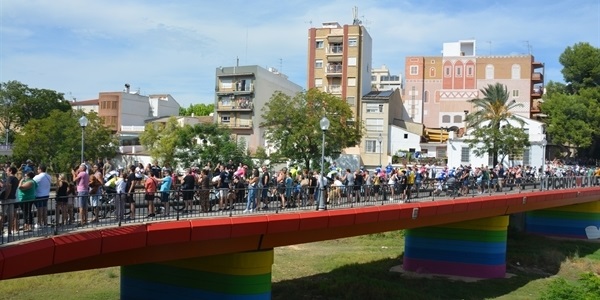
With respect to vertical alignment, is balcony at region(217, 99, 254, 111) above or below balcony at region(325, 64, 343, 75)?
below

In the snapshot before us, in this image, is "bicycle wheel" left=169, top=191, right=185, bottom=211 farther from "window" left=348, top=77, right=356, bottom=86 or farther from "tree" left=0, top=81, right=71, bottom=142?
"tree" left=0, top=81, right=71, bottom=142

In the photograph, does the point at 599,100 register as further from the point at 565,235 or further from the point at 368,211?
the point at 368,211

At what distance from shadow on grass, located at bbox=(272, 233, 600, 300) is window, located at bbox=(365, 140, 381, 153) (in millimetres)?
33957

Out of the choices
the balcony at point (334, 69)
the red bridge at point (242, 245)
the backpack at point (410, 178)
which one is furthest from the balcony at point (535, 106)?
the backpack at point (410, 178)

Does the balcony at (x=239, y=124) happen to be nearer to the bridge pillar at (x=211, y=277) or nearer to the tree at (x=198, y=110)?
the tree at (x=198, y=110)

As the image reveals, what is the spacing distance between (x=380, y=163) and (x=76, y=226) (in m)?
54.4

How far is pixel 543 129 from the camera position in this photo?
59969 mm

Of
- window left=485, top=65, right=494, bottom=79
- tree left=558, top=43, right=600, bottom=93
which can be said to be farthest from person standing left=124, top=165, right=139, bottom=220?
window left=485, top=65, right=494, bottom=79

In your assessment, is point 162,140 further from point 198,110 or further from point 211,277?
point 198,110

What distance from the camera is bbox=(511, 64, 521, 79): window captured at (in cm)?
7612

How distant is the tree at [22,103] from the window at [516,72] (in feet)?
174

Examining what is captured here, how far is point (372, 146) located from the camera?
68312 millimetres

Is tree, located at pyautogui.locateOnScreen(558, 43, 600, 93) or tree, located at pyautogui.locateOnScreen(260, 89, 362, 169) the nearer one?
tree, located at pyautogui.locateOnScreen(260, 89, 362, 169)

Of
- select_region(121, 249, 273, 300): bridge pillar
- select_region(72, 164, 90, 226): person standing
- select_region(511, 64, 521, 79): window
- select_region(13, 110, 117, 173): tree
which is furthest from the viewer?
select_region(511, 64, 521, 79): window
